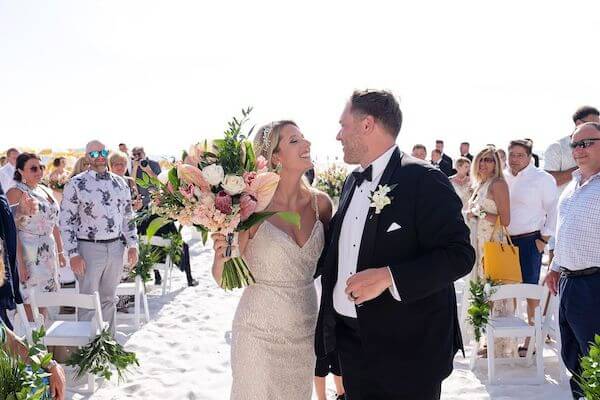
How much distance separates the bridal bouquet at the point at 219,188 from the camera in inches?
124

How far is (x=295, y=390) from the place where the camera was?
144 inches

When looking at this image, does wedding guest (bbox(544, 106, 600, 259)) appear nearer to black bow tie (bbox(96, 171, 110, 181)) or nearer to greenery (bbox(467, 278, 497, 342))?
greenery (bbox(467, 278, 497, 342))

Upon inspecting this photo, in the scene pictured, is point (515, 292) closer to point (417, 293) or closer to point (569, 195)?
point (569, 195)

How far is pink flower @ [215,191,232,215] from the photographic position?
3.14 metres

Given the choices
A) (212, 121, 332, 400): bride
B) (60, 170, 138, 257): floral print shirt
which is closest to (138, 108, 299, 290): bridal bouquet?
(212, 121, 332, 400): bride

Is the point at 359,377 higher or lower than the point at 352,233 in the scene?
lower

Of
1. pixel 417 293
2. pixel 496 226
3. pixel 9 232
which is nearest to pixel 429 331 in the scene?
pixel 417 293

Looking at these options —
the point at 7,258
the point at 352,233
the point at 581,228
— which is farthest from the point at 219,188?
the point at 581,228

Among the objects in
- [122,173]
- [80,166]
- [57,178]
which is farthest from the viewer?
[57,178]

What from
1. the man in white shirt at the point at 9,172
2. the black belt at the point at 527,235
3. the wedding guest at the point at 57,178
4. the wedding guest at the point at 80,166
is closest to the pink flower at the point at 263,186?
the wedding guest at the point at 80,166

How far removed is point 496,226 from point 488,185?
0.52 metres

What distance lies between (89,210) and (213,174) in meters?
3.81

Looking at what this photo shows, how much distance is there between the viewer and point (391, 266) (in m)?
2.63

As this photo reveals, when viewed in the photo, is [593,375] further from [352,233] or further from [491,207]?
[491,207]
